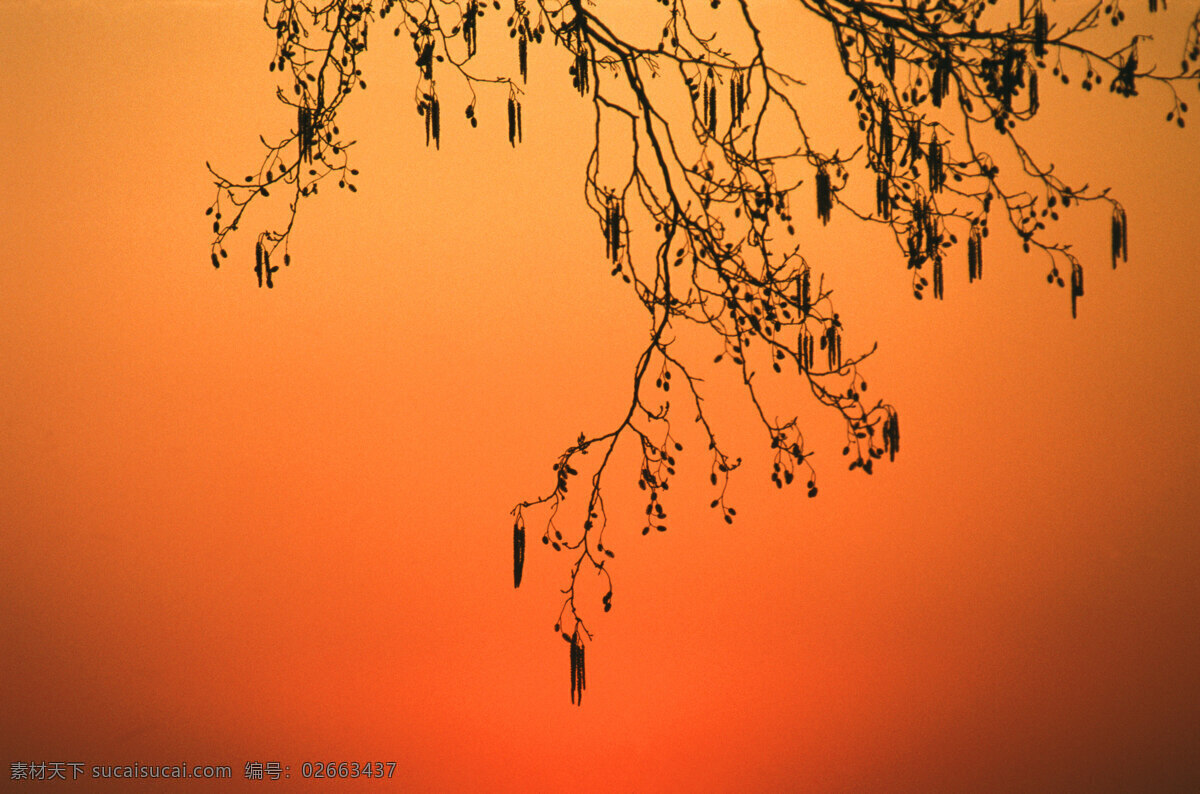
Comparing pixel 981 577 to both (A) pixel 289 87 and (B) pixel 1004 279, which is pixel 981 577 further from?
(A) pixel 289 87

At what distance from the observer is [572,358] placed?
7.24ft

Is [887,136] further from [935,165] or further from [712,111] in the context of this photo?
[712,111]

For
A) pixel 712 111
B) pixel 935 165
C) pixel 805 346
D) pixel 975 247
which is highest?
pixel 712 111

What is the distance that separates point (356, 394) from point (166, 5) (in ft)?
3.41

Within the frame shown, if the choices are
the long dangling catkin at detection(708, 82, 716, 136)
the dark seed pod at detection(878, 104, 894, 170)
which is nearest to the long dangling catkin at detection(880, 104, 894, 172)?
the dark seed pod at detection(878, 104, 894, 170)

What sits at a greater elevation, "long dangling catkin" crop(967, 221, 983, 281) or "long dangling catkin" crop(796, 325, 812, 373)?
"long dangling catkin" crop(967, 221, 983, 281)

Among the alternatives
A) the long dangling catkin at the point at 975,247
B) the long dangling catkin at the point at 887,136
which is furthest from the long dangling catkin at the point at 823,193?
the long dangling catkin at the point at 975,247

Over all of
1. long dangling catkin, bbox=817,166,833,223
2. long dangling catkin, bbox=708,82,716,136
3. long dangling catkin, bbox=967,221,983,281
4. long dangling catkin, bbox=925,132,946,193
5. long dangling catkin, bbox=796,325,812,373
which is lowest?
long dangling catkin, bbox=796,325,812,373

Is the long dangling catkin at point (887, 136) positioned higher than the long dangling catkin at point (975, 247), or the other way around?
the long dangling catkin at point (887, 136)

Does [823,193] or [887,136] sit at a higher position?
[887,136]

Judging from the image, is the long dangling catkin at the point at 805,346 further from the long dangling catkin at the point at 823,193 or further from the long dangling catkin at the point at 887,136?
the long dangling catkin at the point at 887,136

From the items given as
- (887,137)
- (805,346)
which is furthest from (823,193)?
(805,346)

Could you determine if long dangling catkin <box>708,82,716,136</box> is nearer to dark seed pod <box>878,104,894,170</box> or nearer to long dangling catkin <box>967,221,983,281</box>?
dark seed pod <box>878,104,894,170</box>

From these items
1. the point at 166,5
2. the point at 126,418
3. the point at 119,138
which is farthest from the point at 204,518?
the point at 166,5
